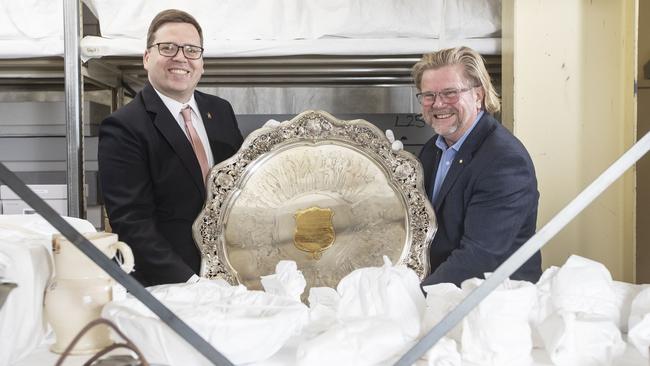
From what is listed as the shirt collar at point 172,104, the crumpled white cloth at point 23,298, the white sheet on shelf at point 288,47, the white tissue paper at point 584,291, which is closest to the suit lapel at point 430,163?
the white sheet on shelf at point 288,47

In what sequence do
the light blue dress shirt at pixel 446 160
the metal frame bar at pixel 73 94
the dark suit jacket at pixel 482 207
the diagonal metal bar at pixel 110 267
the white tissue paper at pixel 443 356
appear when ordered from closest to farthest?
1. the diagonal metal bar at pixel 110 267
2. the white tissue paper at pixel 443 356
3. the dark suit jacket at pixel 482 207
4. the light blue dress shirt at pixel 446 160
5. the metal frame bar at pixel 73 94

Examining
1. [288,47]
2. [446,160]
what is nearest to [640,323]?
[446,160]

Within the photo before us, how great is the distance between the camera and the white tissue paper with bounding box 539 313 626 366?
664mm

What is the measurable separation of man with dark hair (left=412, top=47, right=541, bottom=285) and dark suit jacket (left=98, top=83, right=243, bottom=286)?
1.75 ft

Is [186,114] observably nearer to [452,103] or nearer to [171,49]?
[171,49]

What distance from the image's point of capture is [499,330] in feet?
2.16

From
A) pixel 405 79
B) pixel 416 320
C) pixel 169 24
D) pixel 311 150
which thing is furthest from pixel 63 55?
pixel 416 320

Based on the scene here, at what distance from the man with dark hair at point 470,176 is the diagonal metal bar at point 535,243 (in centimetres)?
73

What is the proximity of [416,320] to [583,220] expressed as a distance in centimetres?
113

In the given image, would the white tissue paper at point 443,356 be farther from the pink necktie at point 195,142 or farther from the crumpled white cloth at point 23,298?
the pink necktie at point 195,142

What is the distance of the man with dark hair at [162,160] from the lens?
4.42 feet

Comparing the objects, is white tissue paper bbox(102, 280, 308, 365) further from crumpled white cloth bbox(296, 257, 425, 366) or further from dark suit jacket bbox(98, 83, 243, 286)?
dark suit jacket bbox(98, 83, 243, 286)

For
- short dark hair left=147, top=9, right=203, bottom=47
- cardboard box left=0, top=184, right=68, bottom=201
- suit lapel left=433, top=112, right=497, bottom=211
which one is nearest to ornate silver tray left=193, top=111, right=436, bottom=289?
suit lapel left=433, top=112, right=497, bottom=211

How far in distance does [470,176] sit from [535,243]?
2.61 feet
